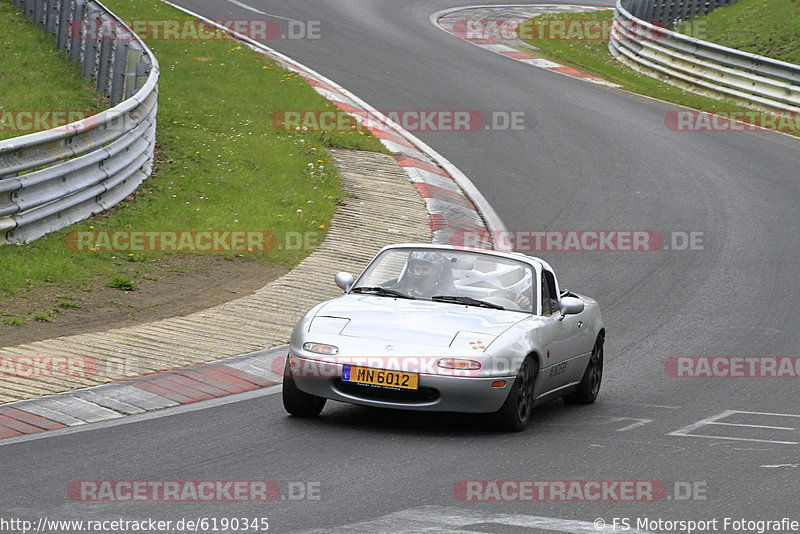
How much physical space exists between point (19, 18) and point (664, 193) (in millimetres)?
12677

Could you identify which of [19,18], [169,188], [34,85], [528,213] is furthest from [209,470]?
[19,18]

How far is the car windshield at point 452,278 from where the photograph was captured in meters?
9.10

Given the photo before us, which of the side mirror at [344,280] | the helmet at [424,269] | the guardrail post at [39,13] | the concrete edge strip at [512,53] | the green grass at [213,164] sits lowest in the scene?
the concrete edge strip at [512,53]

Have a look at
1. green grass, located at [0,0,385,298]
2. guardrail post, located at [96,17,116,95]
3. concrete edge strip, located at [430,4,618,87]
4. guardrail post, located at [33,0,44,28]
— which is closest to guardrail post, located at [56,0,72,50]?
green grass, located at [0,0,385,298]

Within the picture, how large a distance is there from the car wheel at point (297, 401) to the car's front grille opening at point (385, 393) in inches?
12.0

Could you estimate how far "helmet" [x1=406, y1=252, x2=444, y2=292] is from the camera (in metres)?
9.20

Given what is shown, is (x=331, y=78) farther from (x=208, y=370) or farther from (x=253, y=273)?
(x=208, y=370)

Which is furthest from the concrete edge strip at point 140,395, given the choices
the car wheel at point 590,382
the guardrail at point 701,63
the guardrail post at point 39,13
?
the guardrail at point 701,63

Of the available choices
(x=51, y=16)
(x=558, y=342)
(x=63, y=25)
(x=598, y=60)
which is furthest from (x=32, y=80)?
(x=598, y=60)

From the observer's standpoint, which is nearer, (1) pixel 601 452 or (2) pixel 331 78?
(1) pixel 601 452

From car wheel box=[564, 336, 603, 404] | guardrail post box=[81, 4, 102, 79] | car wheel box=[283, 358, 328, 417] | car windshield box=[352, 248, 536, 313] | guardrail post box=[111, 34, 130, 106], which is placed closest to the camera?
car wheel box=[283, 358, 328, 417]

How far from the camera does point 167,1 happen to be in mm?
30094

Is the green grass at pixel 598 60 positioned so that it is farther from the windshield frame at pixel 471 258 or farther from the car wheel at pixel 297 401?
the car wheel at pixel 297 401

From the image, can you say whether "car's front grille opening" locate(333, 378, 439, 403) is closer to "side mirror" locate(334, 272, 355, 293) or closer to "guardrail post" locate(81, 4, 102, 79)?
"side mirror" locate(334, 272, 355, 293)
